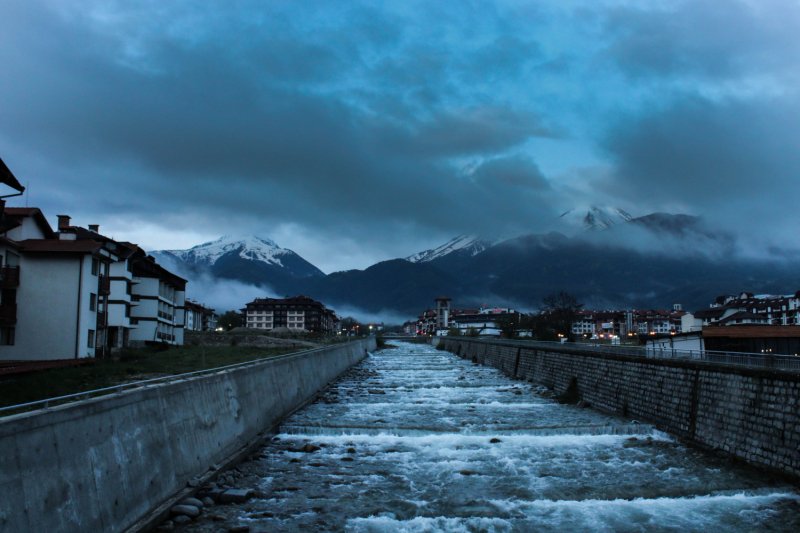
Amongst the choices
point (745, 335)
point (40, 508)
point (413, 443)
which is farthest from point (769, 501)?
point (745, 335)

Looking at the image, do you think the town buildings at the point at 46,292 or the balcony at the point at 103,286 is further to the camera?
the balcony at the point at 103,286

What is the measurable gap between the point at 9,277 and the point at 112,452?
2892cm

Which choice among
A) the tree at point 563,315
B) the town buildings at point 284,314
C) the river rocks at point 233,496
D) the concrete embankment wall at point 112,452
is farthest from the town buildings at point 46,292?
the town buildings at point 284,314

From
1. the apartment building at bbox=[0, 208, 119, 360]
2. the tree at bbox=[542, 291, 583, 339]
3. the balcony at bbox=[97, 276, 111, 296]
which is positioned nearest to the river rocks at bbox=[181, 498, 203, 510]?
the apartment building at bbox=[0, 208, 119, 360]

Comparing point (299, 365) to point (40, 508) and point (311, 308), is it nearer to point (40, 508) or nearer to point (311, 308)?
point (40, 508)

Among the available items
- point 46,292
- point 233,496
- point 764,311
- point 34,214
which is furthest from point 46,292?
point 764,311

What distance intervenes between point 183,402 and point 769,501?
15267 millimetres

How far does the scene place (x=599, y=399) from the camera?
29922 mm

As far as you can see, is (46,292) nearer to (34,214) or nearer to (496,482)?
(34,214)

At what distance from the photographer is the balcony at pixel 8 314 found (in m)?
32.4

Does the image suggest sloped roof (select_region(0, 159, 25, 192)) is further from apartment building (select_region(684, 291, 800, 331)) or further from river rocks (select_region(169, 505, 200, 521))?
apartment building (select_region(684, 291, 800, 331))

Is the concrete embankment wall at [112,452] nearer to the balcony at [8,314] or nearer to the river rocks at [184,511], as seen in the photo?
the river rocks at [184,511]

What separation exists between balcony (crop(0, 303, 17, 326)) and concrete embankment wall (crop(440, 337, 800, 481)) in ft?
114

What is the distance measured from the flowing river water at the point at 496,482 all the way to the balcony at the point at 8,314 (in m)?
20.0
